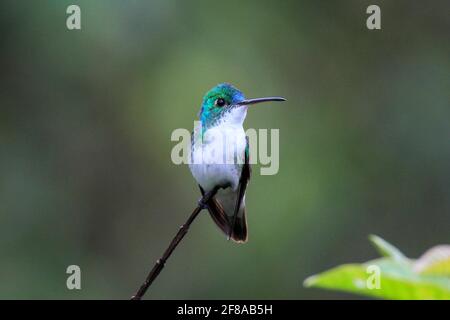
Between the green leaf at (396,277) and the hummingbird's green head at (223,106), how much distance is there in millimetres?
2832

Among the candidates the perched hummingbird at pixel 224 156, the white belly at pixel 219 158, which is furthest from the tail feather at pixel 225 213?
the white belly at pixel 219 158

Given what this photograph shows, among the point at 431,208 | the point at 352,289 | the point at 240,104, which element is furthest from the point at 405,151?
the point at 352,289

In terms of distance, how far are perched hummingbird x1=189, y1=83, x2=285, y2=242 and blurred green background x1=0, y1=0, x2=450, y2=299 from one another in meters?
4.10

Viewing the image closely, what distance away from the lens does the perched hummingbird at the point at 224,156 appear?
3941 millimetres

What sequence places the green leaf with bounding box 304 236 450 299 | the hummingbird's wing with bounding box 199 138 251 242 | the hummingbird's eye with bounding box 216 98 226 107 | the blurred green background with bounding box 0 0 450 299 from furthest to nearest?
the blurred green background with bounding box 0 0 450 299 → the hummingbird's eye with bounding box 216 98 226 107 → the hummingbird's wing with bounding box 199 138 251 242 → the green leaf with bounding box 304 236 450 299

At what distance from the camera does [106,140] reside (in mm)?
9422

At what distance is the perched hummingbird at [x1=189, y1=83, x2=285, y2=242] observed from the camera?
3941mm

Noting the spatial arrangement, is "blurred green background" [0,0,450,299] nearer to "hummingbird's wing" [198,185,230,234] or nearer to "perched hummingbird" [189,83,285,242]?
"perched hummingbird" [189,83,285,242]

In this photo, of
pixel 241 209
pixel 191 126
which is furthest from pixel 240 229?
pixel 191 126

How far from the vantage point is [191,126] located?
8.63 metres

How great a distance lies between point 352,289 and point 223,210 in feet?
9.55

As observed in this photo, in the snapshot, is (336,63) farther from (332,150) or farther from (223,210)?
(223,210)

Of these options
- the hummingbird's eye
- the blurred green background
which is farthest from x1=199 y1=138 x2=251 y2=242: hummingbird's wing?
the blurred green background

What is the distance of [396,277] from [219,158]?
2562 mm
